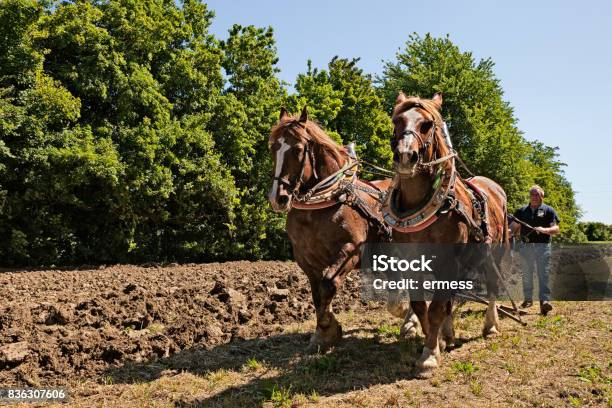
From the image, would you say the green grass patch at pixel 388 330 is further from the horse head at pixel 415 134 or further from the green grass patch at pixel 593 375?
the horse head at pixel 415 134

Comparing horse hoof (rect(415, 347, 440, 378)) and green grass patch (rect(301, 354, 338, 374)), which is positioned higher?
horse hoof (rect(415, 347, 440, 378))

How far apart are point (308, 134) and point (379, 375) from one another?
264cm

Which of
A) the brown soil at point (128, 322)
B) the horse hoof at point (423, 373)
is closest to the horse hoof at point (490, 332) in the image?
the horse hoof at point (423, 373)

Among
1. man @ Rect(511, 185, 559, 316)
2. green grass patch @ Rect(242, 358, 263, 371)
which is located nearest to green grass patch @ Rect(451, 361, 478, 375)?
green grass patch @ Rect(242, 358, 263, 371)

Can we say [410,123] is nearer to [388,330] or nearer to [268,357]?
[268,357]

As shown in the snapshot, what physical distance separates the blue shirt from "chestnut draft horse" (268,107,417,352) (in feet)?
12.2

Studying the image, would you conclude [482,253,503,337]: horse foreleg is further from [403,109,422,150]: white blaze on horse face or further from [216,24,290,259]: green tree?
[216,24,290,259]: green tree

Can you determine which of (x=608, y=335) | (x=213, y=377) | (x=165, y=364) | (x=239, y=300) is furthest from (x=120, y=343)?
(x=608, y=335)

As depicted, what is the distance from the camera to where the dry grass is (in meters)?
4.27

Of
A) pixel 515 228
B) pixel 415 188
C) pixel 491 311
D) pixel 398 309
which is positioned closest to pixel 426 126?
pixel 415 188

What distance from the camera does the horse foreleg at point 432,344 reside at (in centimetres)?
474

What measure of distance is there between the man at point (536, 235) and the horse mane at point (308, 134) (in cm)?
377

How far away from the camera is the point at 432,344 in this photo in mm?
4855

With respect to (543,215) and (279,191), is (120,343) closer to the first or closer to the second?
(279,191)
